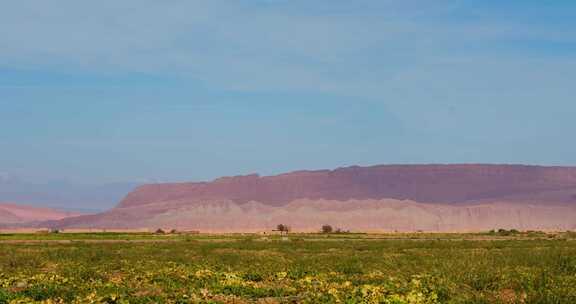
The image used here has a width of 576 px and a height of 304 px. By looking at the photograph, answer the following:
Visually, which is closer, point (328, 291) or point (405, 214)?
point (328, 291)

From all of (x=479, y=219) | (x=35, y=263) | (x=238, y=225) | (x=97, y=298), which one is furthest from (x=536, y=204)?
(x=97, y=298)

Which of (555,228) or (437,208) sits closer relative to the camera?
(555,228)

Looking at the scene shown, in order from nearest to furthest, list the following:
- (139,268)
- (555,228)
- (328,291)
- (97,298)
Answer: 1. (97,298)
2. (328,291)
3. (139,268)
4. (555,228)

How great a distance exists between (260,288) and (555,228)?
163967 millimetres

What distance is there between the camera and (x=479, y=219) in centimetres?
→ 18462

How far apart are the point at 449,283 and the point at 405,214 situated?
16800 cm

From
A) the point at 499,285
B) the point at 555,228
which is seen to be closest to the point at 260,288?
the point at 499,285

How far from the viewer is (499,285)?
20.8m

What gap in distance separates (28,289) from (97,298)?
324cm

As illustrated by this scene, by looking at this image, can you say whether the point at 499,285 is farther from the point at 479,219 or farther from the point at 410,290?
the point at 479,219

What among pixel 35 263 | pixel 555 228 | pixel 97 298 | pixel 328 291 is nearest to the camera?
pixel 97 298

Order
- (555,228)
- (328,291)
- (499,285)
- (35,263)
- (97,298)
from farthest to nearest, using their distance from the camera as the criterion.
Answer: (555,228), (35,263), (499,285), (328,291), (97,298)

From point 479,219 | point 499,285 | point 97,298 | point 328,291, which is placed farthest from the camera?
point 479,219

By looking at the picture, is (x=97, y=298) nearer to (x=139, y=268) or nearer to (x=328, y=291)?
(x=328, y=291)
